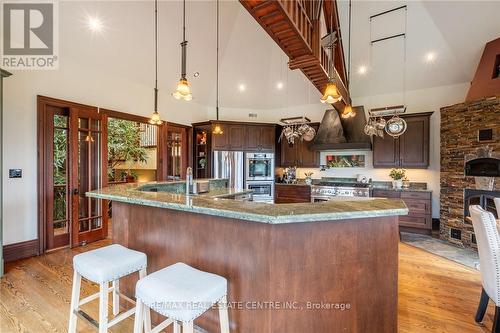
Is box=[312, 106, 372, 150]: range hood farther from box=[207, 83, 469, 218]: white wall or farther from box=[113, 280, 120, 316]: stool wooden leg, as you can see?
box=[113, 280, 120, 316]: stool wooden leg

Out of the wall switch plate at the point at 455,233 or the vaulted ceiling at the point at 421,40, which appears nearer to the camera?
the vaulted ceiling at the point at 421,40

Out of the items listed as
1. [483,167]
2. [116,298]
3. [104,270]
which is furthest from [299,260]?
[483,167]

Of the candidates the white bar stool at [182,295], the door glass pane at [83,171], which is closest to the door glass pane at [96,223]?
the door glass pane at [83,171]

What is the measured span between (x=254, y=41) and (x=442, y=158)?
14.7 feet

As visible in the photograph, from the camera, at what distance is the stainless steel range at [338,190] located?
5.30 metres

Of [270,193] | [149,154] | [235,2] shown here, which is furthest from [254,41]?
[149,154]

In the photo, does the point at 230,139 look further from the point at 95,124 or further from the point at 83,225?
the point at 83,225

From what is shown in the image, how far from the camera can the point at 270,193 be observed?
631 centimetres

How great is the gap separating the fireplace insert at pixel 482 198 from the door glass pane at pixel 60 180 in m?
6.78

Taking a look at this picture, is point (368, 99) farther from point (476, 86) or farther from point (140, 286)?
point (140, 286)

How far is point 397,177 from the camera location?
5.22 metres

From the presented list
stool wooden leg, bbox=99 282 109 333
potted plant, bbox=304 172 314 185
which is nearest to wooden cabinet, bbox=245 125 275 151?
potted plant, bbox=304 172 314 185

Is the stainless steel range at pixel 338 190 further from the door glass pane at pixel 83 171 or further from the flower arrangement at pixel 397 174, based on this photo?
the door glass pane at pixel 83 171

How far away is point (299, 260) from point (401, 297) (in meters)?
1.86
